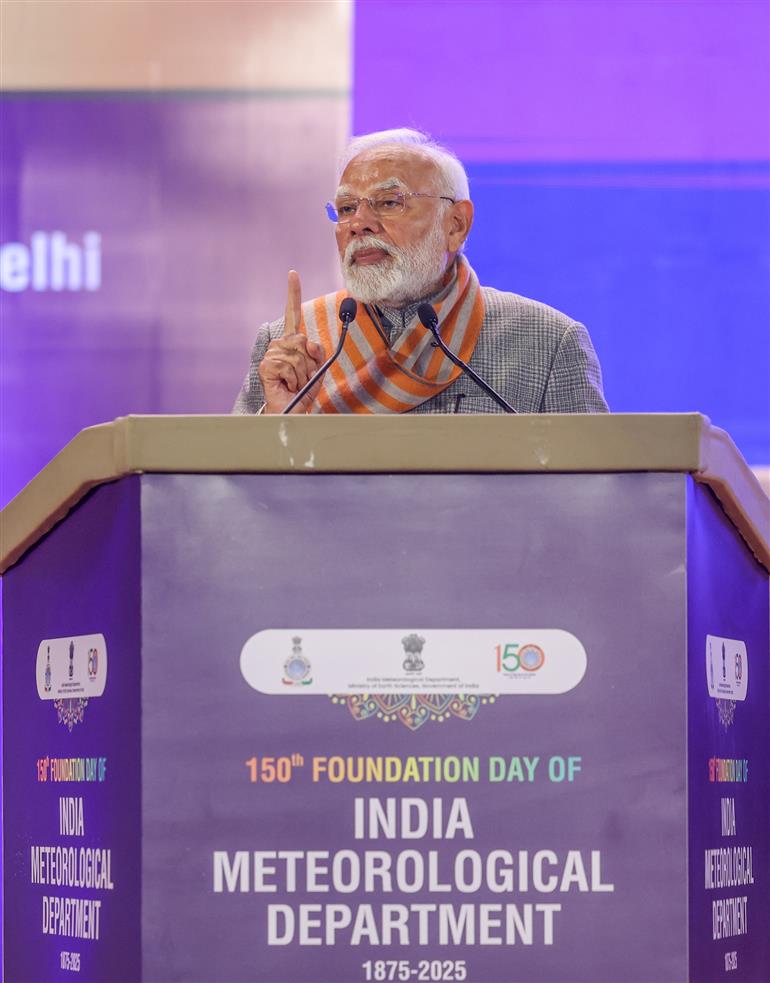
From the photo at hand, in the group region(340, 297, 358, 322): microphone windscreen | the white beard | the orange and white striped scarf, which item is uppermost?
the white beard

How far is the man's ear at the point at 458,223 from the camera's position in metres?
2.29

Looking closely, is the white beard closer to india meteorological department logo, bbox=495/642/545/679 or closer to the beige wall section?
india meteorological department logo, bbox=495/642/545/679

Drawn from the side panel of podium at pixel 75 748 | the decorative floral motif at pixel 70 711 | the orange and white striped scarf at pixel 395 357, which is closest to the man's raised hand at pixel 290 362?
the orange and white striped scarf at pixel 395 357

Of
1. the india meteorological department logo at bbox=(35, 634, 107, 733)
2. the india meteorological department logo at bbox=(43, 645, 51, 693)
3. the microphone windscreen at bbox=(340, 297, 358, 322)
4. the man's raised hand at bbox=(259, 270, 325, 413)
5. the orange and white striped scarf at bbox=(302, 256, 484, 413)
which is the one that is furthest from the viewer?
the orange and white striped scarf at bbox=(302, 256, 484, 413)

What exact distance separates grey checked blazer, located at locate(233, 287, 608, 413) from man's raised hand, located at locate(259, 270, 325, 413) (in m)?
0.26

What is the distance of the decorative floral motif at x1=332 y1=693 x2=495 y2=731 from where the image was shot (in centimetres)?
112

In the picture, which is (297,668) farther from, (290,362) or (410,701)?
(290,362)

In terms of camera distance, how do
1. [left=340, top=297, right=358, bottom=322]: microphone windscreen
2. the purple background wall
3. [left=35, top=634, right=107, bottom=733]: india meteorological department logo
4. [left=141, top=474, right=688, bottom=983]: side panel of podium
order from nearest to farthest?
[left=141, top=474, right=688, bottom=983]: side panel of podium → [left=35, top=634, right=107, bottom=733]: india meteorological department logo → [left=340, top=297, right=358, bottom=322]: microphone windscreen → the purple background wall

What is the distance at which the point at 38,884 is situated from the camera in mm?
1344

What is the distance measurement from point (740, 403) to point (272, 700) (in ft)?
7.77

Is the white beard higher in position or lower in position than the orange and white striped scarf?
higher

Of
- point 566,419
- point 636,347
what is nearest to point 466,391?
point 566,419

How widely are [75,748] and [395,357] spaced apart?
3.39ft

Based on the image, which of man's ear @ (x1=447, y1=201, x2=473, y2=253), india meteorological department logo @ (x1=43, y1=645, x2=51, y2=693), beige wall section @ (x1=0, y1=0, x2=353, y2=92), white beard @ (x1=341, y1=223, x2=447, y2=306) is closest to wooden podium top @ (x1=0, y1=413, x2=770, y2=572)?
india meteorological department logo @ (x1=43, y1=645, x2=51, y2=693)
